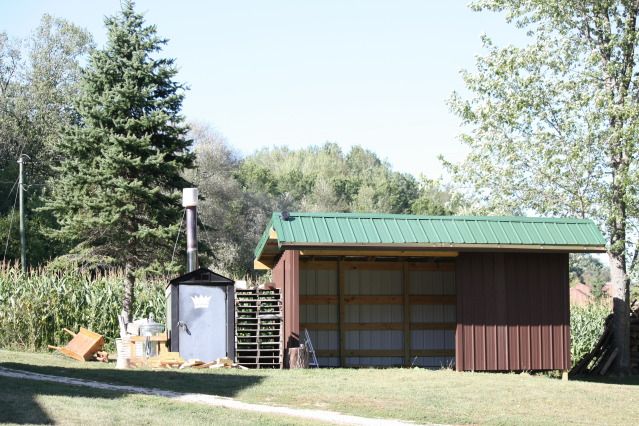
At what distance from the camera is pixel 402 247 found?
58.7 feet

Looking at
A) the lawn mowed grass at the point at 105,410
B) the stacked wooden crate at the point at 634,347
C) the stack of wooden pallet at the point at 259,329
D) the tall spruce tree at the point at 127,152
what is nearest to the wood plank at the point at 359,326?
the stack of wooden pallet at the point at 259,329

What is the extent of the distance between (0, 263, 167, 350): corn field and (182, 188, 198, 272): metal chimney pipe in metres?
3.77

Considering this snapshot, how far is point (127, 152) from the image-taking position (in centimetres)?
2967

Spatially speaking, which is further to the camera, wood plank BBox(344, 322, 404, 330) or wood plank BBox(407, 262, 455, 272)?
wood plank BBox(407, 262, 455, 272)

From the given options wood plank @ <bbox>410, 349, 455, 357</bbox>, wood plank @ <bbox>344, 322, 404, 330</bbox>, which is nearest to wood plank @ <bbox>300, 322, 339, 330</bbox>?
wood plank @ <bbox>344, 322, 404, 330</bbox>

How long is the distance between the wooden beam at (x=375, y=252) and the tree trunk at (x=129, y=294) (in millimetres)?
6996

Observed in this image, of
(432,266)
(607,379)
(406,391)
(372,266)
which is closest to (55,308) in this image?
(372,266)

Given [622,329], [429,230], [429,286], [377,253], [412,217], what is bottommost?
[622,329]

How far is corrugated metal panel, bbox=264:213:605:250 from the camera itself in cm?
1778

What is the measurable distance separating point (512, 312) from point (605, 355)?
17.3ft

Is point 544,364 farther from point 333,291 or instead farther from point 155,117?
point 155,117

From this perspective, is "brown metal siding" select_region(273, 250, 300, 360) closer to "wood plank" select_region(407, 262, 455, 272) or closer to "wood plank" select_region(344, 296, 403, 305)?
"wood plank" select_region(344, 296, 403, 305)

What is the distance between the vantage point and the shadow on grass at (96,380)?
10.6 metres

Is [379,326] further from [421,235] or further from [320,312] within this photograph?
[421,235]
